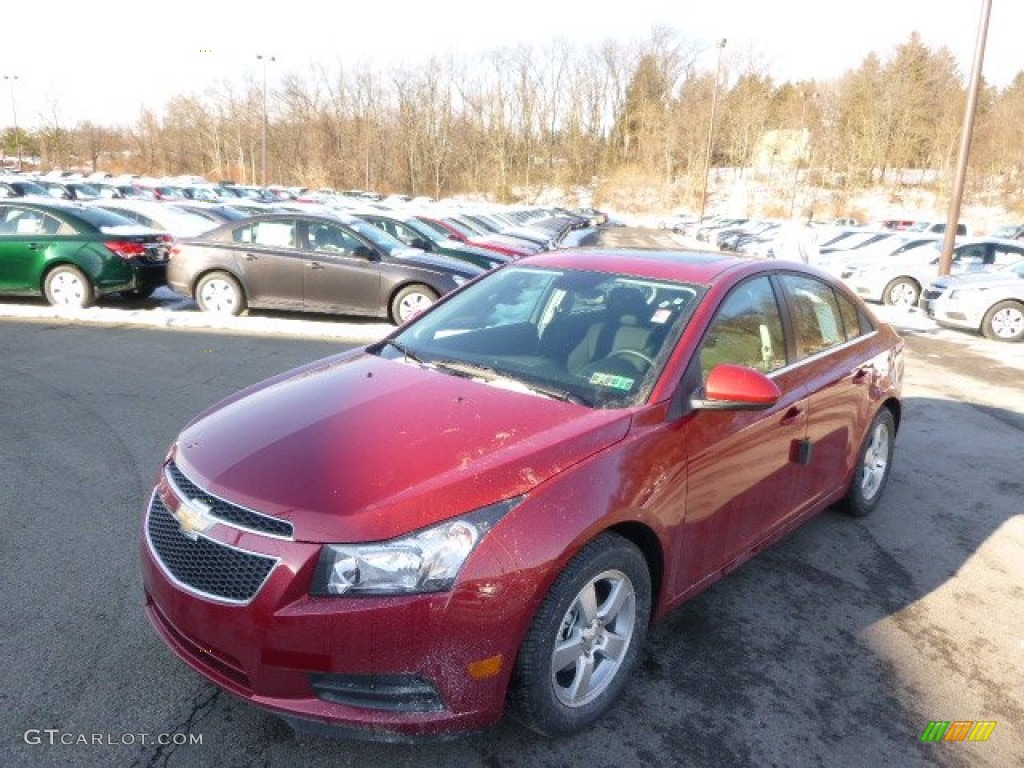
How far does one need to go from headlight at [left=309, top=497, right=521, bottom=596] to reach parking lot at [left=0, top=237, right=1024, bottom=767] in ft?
2.23

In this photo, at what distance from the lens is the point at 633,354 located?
3094 millimetres

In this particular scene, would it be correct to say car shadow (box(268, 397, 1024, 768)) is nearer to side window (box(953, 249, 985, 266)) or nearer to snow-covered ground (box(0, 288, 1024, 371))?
snow-covered ground (box(0, 288, 1024, 371))

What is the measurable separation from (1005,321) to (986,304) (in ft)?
1.34

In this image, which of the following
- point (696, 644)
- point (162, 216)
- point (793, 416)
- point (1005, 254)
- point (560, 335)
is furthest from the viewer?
point (162, 216)

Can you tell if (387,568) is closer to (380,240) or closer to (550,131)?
(380,240)

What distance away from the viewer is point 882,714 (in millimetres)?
2799

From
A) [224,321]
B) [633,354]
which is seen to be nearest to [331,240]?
[224,321]

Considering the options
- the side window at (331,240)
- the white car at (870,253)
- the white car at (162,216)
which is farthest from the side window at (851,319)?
the white car at (162,216)

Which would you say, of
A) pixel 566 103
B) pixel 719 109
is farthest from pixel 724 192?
pixel 566 103

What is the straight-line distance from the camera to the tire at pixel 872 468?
4.46 m

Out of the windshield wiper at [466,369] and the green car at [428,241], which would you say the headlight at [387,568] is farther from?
the green car at [428,241]

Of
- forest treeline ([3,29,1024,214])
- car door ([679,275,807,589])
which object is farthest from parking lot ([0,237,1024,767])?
forest treeline ([3,29,1024,214])

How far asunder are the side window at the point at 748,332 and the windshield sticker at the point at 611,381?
1.11ft

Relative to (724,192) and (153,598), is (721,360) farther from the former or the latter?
(724,192)
